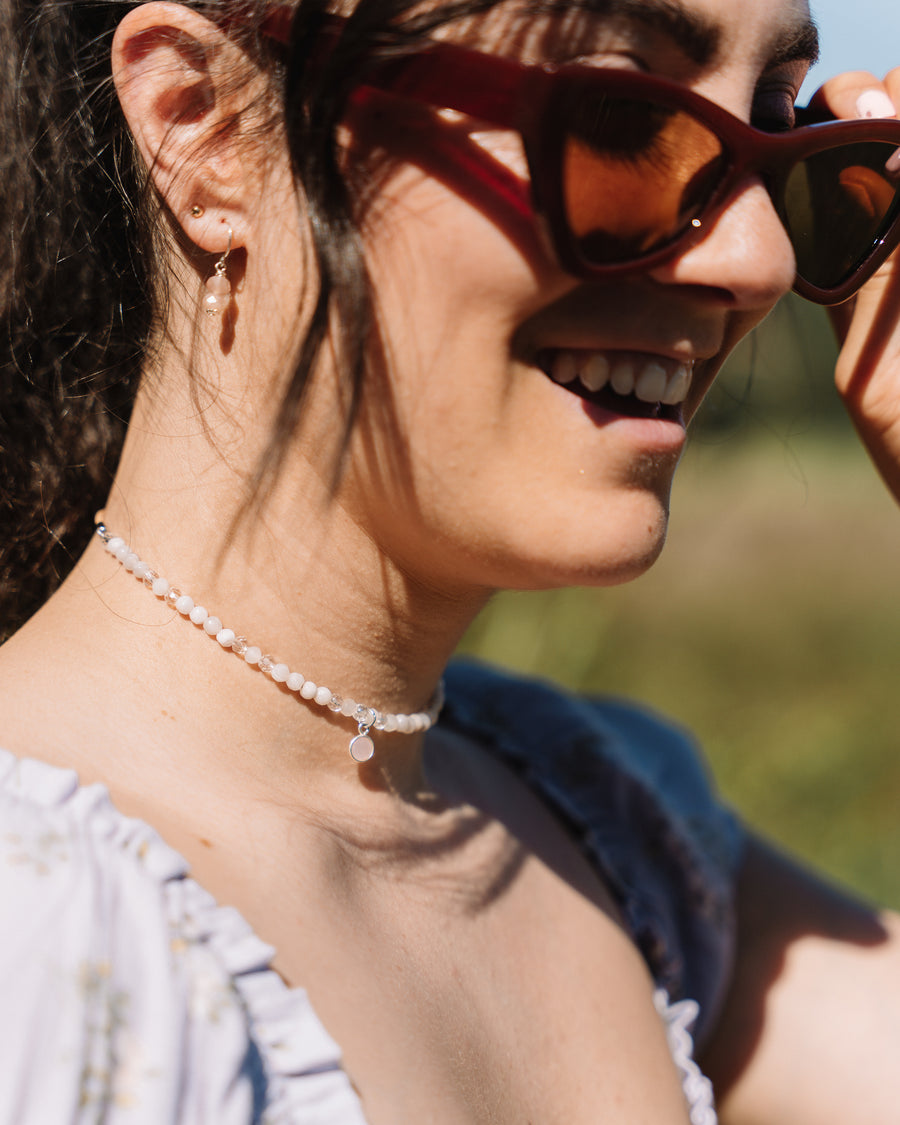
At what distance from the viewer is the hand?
1548mm

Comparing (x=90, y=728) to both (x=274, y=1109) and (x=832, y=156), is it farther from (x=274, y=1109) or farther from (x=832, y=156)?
(x=832, y=156)

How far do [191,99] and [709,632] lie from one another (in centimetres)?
382

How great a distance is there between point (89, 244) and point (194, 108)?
207 millimetres

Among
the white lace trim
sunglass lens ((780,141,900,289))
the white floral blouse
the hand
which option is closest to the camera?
the white floral blouse

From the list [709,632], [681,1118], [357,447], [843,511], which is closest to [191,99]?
[357,447]

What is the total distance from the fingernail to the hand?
2 centimetres

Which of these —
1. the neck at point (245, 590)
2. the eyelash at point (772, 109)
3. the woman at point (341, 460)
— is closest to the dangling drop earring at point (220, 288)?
the woman at point (341, 460)

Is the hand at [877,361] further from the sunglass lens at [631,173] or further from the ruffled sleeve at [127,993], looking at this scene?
the ruffled sleeve at [127,993]

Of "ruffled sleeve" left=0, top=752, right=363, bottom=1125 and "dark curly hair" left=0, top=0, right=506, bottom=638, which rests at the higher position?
"dark curly hair" left=0, top=0, right=506, bottom=638

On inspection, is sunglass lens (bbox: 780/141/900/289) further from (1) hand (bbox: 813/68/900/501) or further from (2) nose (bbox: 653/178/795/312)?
(1) hand (bbox: 813/68/900/501)

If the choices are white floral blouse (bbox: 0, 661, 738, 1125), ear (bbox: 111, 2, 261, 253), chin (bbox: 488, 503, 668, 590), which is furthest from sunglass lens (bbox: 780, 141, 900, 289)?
white floral blouse (bbox: 0, 661, 738, 1125)

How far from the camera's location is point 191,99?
1.06 metres

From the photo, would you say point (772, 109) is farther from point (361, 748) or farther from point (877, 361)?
point (361, 748)

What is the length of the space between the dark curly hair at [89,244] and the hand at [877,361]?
32.4 inches
